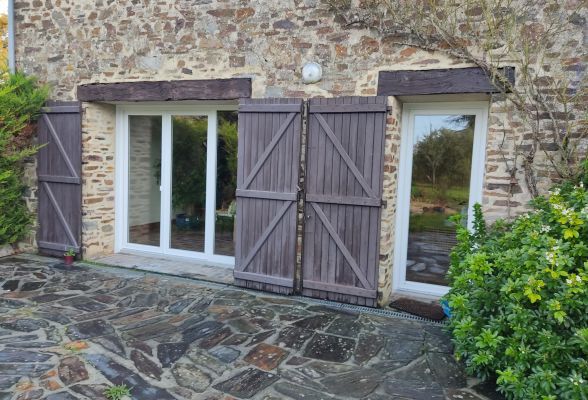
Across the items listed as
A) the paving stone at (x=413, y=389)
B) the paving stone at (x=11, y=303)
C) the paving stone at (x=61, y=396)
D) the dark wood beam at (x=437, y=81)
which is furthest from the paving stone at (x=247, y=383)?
the dark wood beam at (x=437, y=81)

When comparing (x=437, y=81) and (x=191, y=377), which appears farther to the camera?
(x=437, y=81)

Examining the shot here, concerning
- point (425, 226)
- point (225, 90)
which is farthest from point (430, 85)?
point (225, 90)

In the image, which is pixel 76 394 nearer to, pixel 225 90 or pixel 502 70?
pixel 225 90

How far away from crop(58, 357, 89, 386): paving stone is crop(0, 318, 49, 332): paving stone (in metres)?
0.81

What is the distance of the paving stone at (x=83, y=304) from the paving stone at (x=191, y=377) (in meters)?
1.63

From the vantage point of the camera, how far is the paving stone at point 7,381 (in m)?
3.01

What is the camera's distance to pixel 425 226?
16.9ft

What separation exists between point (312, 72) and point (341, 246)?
1975mm

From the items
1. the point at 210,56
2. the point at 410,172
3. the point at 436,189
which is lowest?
the point at 436,189

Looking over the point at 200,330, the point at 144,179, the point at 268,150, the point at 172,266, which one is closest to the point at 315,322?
the point at 200,330

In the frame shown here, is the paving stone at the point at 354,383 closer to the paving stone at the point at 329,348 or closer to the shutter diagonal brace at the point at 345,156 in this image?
the paving stone at the point at 329,348

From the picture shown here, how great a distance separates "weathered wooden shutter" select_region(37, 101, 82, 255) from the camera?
6285 mm

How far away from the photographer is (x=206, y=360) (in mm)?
3484

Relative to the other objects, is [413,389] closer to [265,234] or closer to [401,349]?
[401,349]
